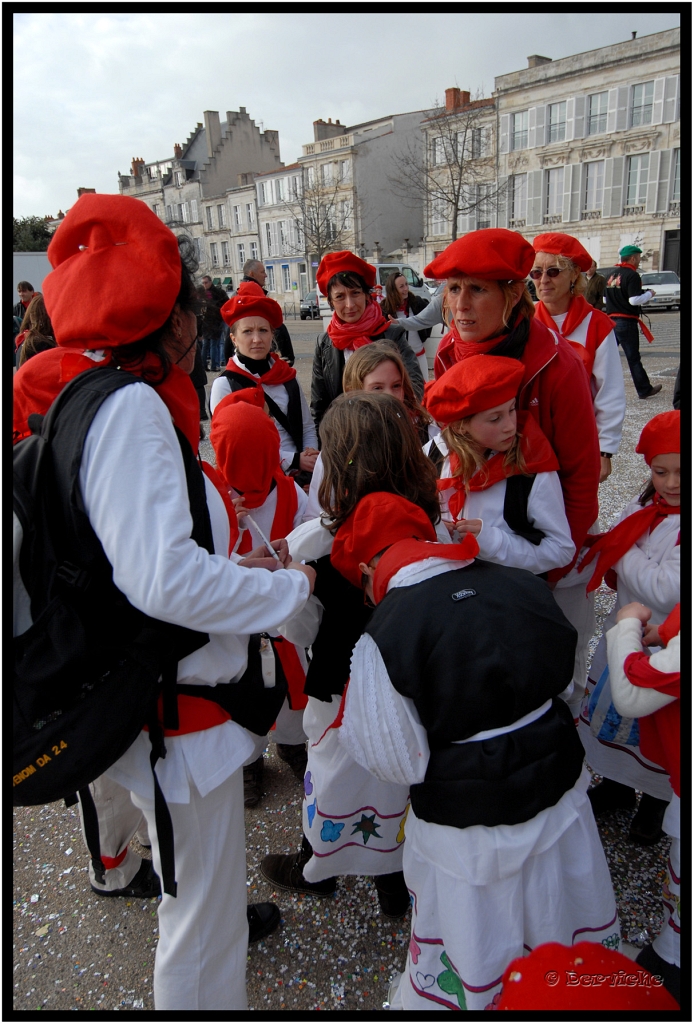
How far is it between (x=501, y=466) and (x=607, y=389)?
1599mm

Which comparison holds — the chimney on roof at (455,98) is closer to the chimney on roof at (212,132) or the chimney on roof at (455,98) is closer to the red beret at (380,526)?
the chimney on roof at (212,132)

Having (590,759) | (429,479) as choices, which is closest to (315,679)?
(429,479)

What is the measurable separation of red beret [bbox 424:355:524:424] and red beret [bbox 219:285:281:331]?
178cm

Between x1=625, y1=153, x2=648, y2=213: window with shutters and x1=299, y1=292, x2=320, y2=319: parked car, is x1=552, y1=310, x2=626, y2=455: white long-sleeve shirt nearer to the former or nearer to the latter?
x1=299, y1=292, x2=320, y2=319: parked car

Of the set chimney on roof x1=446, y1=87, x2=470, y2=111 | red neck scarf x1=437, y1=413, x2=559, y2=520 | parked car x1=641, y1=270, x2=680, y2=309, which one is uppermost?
chimney on roof x1=446, y1=87, x2=470, y2=111

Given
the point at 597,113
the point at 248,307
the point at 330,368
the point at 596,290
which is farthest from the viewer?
the point at 597,113

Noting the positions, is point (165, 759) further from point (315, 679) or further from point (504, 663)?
point (504, 663)

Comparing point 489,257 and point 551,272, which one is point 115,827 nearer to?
point 489,257

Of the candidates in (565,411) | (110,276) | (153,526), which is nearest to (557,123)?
(565,411)

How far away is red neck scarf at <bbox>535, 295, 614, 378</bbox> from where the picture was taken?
10.8ft

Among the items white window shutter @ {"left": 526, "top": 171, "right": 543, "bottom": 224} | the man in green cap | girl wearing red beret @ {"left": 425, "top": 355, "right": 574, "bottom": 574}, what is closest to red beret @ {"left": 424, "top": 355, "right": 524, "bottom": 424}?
girl wearing red beret @ {"left": 425, "top": 355, "right": 574, "bottom": 574}

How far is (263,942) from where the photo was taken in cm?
199

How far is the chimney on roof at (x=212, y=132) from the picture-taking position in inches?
1813

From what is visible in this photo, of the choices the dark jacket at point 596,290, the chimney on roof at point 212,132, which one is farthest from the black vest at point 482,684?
the chimney on roof at point 212,132
